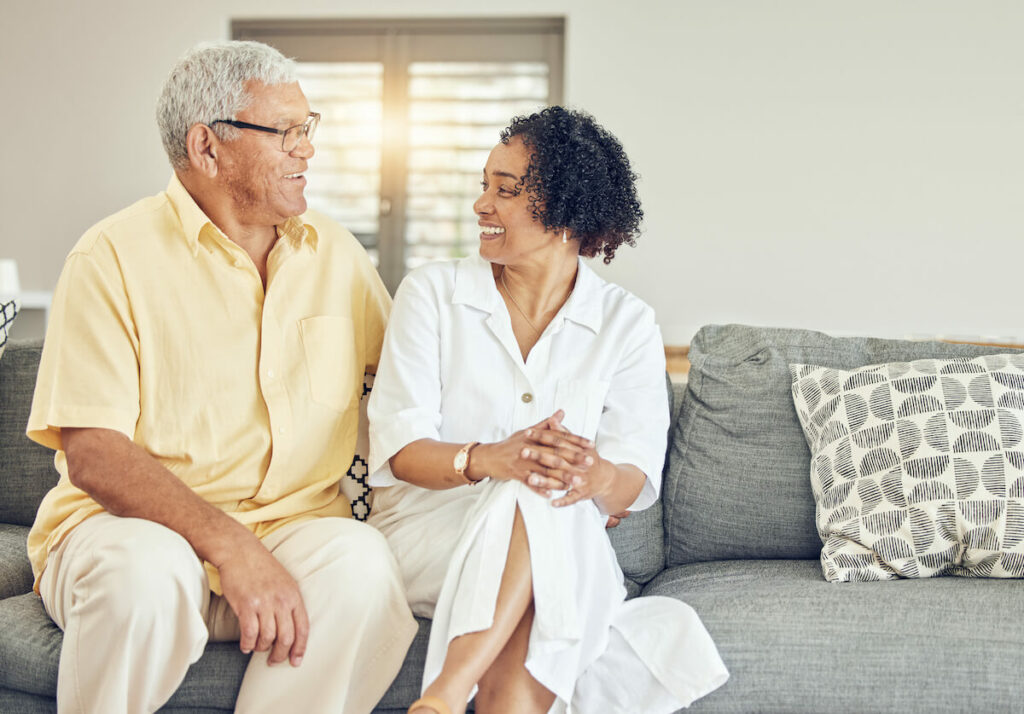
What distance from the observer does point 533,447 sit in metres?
1.41

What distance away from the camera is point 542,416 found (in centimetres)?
163

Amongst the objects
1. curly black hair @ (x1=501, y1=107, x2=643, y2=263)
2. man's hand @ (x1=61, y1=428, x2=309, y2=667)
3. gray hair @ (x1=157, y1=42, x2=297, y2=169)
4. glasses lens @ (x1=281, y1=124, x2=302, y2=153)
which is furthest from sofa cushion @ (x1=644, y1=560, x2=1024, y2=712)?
gray hair @ (x1=157, y1=42, x2=297, y2=169)

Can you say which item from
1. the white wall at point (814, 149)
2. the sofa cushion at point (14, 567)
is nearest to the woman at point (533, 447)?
the sofa cushion at point (14, 567)

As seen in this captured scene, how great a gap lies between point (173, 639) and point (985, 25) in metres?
4.63

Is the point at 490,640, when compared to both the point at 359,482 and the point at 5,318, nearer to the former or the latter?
the point at 359,482

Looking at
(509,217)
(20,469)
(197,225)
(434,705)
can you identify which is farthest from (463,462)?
(20,469)

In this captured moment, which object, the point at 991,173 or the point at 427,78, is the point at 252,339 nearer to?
the point at 427,78

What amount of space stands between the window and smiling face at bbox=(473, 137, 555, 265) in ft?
10.3

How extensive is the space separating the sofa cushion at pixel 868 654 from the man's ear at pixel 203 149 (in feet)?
3.49

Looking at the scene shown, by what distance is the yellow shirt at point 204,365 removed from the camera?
4.84 ft

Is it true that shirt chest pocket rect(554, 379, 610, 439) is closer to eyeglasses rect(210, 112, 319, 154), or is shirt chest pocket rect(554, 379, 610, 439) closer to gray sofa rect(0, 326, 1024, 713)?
gray sofa rect(0, 326, 1024, 713)

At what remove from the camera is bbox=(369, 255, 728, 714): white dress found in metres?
1.36

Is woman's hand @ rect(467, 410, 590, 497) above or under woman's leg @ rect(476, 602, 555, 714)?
above

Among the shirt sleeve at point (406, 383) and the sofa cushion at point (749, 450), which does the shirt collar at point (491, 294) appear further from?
the sofa cushion at point (749, 450)
